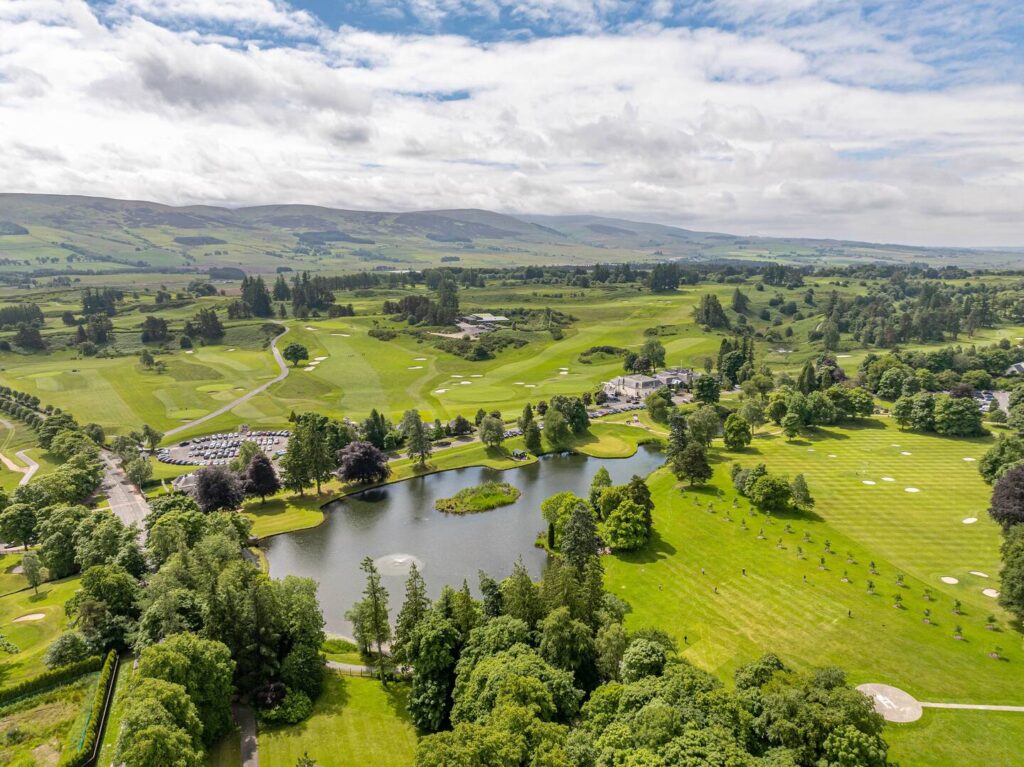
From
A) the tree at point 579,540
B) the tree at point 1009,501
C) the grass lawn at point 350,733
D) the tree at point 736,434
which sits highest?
the tree at point 1009,501

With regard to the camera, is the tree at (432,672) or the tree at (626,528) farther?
the tree at (626,528)

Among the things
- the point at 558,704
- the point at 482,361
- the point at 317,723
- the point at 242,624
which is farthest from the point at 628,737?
the point at 482,361

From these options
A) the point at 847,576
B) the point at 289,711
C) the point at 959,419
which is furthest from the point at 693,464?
the point at 289,711

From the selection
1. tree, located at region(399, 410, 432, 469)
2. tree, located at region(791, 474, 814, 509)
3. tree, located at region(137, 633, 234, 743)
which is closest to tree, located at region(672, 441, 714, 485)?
tree, located at region(791, 474, 814, 509)

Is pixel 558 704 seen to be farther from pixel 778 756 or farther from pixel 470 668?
pixel 778 756

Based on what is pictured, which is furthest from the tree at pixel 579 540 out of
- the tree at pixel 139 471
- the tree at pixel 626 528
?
the tree at pixel 139 471

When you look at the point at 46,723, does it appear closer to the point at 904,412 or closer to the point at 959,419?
the point at 904,412

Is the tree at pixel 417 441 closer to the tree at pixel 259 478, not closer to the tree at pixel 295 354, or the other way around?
the tree at pixel 259 478
